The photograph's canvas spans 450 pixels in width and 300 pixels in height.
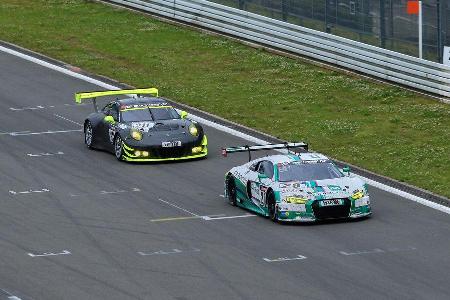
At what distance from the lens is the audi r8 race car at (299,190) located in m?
29.2

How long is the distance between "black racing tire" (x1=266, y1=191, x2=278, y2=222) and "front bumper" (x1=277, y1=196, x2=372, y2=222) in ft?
0.62

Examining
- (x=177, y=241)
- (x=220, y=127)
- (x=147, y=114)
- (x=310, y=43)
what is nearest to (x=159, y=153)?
(x=147, y=114)

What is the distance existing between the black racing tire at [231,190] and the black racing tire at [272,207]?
1738mm

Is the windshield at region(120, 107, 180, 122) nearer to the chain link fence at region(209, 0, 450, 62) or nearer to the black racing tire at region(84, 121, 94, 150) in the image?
the black racing tire at region(84, 121, 94, 150)

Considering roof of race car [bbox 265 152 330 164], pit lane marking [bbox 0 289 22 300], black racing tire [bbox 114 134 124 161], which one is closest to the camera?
pit lane marking [bbox 0 289 22 300]

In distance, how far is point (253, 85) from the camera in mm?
46969

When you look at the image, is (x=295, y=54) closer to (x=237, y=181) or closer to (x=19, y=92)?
(x=19, y=92)

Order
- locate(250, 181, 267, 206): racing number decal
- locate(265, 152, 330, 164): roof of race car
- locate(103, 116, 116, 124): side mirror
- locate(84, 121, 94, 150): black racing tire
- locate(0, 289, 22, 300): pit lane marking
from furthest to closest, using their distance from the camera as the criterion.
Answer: locate(84, 121, 94, 150): black racing tire < locate(103, 116, 116, 124): side mirror < locate(265, 152, 330, 164): roof of race car < locate(250, 181, 267, 206): racing number decal < locate(0, 289, 22, 300): pit lane marking

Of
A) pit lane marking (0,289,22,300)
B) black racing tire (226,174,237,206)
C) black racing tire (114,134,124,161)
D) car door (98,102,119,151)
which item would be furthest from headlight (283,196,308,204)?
car door (98,102,119,151)

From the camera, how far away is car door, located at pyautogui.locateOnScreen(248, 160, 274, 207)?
30141 millimetres

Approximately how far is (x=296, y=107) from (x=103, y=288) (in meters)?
20.4

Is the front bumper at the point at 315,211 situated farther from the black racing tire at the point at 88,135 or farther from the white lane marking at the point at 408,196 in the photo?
the black racing tire at the point at 88,135

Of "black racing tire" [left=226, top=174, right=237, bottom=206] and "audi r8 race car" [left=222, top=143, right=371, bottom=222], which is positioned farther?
"black racing tire" [left=226, top=174, right=237, bottom=206]

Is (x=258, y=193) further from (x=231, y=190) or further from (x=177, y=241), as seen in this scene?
(x=177, y=241)
